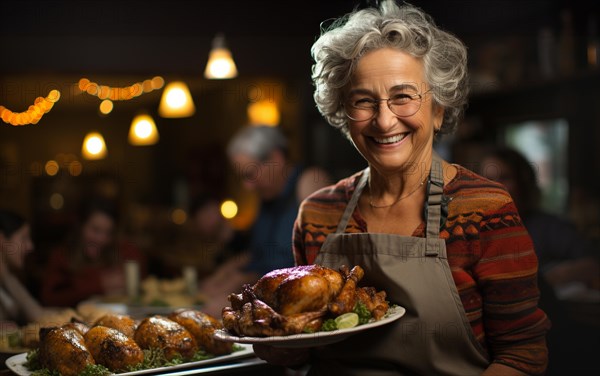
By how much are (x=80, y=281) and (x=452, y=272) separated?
323cm

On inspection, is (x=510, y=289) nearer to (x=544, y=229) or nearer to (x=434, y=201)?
(x=434, y=201)

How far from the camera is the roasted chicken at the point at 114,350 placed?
6.45 feet

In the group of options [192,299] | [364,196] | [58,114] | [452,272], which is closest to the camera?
[452,272]

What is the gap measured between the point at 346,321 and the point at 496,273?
0.38m

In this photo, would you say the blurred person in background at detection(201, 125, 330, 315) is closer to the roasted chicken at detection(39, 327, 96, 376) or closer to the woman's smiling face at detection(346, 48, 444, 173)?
the roasted chicken at detection(39, 327, 96, 376)

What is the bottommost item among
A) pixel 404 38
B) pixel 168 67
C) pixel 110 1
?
pixel 404 38

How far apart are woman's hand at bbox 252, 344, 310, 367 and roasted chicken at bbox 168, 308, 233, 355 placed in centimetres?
21

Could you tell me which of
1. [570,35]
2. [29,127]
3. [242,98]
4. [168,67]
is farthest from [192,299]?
[29,127]

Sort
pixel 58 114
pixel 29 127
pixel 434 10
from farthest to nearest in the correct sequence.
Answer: pixel 58 114 < pixel 29 127 < pixel 434 10

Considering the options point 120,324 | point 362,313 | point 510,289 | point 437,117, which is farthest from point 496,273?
point 120,324

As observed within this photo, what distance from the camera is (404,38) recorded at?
186cm

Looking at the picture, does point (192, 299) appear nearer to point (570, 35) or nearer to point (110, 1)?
→ point (570, 35)

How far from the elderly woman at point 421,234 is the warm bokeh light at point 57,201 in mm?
6512

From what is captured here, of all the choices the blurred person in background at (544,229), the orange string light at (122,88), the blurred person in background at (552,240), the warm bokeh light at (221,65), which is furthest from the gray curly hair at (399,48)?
the orange string light at (122,88)
